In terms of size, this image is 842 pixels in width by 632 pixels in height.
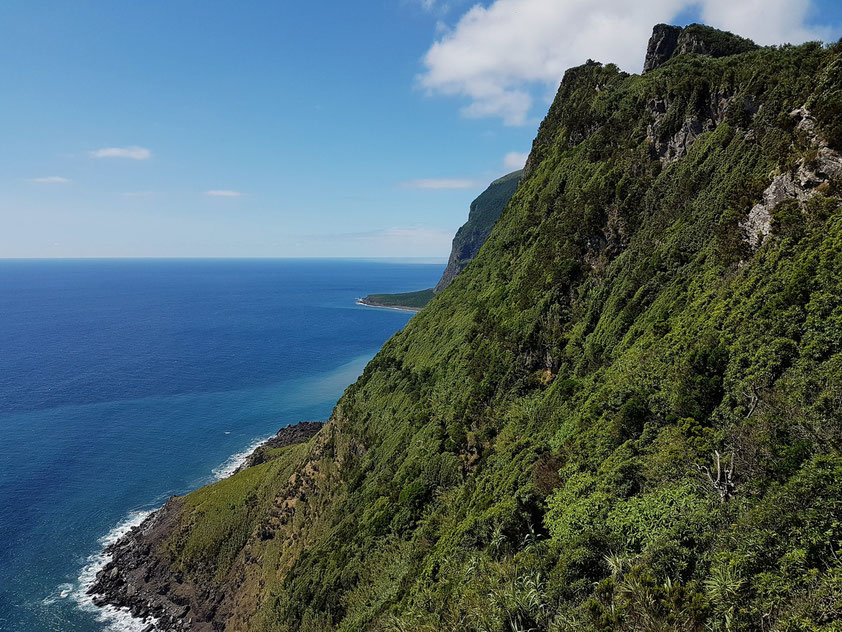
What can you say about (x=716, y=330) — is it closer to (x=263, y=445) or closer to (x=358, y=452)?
(x=358, y=452)

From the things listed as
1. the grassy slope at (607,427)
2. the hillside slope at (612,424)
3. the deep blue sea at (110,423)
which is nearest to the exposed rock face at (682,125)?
the hillside slope at (612,424)

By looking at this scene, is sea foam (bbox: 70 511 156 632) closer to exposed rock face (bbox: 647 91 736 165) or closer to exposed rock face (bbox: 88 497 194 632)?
exposed rock face (bbox: 88 497 194 632)

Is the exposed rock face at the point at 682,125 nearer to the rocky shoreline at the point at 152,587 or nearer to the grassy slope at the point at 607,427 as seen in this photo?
the grassy slope at the point at 607,427

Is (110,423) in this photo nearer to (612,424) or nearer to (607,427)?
(607,427)

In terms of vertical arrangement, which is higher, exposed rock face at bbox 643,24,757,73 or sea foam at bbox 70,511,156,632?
exposed rock face at bbox 643,24,757,73

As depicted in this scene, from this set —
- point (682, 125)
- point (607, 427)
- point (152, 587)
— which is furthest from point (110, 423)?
point (682, 125)

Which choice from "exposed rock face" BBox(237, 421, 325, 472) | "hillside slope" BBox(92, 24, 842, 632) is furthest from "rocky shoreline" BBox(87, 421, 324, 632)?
"exposed rock face" BBox(237, 421, 325, 472)
